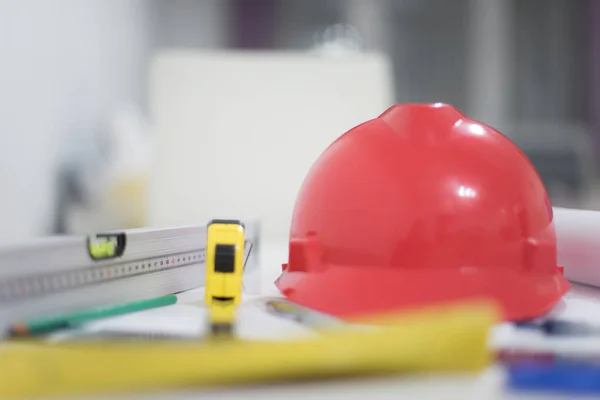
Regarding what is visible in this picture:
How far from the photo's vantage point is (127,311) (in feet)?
1.63

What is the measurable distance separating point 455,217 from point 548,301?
0.34 ft

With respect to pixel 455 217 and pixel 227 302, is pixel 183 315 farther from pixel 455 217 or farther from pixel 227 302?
pixel 455 217

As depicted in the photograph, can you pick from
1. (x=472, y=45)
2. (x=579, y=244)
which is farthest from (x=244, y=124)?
(x=472, y=45)

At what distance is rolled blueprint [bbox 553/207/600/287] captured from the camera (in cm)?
62

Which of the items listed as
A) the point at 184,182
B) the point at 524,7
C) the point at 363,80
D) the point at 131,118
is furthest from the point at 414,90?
the point at 184,182

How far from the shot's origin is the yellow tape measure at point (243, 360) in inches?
13.0

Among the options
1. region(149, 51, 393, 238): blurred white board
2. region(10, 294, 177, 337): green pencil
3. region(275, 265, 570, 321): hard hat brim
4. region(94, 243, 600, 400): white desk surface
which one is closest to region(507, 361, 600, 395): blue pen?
region(94, 243, 600, 400): white desk surface

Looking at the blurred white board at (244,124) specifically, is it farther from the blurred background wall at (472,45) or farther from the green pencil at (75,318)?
the blurred background wall at (472,45)

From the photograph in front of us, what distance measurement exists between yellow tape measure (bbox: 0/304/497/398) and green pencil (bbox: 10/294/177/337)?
0.05 meters

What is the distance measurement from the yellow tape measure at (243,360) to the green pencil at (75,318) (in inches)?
2.1

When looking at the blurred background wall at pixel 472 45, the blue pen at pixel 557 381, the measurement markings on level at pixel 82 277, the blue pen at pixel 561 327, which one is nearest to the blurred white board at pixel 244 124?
the measurement markings on level at pixel 82 277

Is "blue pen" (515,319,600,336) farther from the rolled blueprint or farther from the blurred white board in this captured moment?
the blurred white board

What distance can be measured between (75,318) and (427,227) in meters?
0.27

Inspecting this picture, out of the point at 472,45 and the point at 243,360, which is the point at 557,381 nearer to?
the point at 243,360
